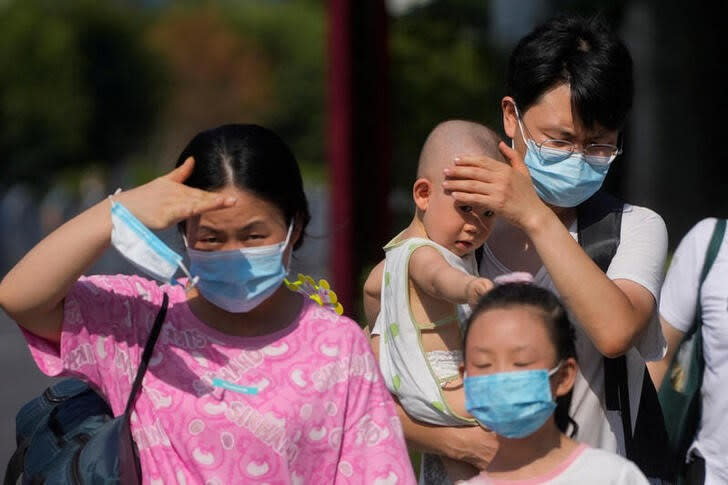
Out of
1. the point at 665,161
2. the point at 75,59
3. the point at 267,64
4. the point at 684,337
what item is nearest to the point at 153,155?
the point at 75,59

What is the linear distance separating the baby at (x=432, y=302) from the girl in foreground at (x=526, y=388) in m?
0.20

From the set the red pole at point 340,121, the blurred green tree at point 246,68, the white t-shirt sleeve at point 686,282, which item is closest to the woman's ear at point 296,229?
the white t-shirt sleeve at point 686,282

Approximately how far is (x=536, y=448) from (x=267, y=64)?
40.6 meters

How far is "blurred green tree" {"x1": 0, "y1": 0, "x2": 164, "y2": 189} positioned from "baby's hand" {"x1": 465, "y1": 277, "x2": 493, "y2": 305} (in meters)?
28.3

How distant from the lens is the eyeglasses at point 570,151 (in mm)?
3535

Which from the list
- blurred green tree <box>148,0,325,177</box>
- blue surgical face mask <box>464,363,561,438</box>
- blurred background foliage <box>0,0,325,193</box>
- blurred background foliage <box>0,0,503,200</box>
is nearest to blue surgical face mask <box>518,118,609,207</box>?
blue surgical face mask <box>464,363,561,438</box>

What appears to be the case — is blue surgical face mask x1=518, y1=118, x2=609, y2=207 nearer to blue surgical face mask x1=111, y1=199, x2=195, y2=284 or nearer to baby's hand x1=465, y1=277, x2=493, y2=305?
baby's hand x1=465, y1=277, x2=493, y2=305

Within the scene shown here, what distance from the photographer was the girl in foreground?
306cm

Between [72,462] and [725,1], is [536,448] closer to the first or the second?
[72,462]

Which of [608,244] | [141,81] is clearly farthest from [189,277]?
[141,81]

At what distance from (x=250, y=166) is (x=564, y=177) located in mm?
796

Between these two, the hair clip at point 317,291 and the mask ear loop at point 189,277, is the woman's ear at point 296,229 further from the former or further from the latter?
the hair clip at point 317,291

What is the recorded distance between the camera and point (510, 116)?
3725 millimetres

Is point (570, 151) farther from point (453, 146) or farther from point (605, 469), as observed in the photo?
point (605, 469)
